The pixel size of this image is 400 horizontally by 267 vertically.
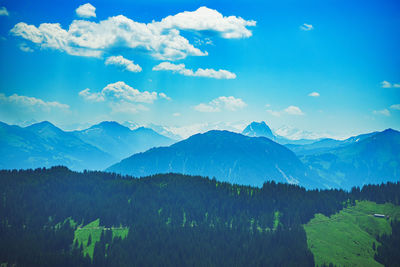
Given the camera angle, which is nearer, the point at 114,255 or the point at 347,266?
the point at 347,266

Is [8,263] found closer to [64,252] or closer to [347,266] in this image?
[64,252]

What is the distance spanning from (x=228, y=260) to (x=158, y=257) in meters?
37.5

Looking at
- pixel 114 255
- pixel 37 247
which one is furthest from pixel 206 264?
pixel 37 247

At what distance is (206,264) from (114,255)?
165 feet

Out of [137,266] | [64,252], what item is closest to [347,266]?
[137,266]

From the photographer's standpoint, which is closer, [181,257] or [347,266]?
[347,266]

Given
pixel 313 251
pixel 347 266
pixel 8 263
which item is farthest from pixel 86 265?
pixel 347 266

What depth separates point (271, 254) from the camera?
19512cm

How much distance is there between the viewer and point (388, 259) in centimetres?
19062

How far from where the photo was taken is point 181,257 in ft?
648

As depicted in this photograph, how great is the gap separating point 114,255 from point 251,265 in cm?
7335

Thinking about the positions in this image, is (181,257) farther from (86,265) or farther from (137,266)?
(86,265)

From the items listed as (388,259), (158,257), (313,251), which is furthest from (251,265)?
(388,259)

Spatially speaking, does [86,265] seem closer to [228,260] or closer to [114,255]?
[114,255]
